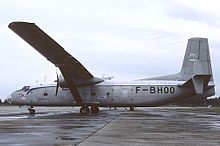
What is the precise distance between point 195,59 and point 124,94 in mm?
7301

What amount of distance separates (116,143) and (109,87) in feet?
81.7

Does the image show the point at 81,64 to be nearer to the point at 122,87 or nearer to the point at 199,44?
the point at 122,87

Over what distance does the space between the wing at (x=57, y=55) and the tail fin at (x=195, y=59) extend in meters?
7.96

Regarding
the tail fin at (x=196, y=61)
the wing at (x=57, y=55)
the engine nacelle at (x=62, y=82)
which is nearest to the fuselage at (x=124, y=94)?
the wing at (x=57, y=55)

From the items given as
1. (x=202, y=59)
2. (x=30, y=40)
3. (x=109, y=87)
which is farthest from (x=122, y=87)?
(x=30, y=40)

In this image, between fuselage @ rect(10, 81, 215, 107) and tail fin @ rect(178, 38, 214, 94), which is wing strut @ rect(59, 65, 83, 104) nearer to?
fuselage @ rect(10, 81, 215, 107)

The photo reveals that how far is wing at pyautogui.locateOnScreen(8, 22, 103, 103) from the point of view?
26500 millimetres

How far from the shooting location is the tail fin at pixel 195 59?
3569cm

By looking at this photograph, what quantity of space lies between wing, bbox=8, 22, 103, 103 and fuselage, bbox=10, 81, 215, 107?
0.94 m

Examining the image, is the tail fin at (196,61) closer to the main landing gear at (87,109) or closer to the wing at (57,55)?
the wing at (57,55)

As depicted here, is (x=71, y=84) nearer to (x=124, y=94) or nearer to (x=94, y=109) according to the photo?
(x=94, y=109)

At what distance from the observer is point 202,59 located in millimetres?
35906

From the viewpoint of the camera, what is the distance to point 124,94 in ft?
116

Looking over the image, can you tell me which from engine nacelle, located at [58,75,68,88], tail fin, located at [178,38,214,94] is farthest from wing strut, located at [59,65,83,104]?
tail fin, located at [178,38,214,94]
